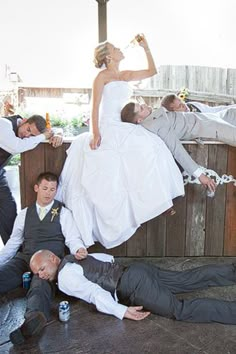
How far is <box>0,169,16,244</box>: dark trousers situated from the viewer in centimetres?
286

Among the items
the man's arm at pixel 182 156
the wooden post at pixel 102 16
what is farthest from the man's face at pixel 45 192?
the wooden post at pixel 102 16

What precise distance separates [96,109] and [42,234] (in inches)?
35.5

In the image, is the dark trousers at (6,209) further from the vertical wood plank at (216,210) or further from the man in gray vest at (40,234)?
the vertical wood plank at (216,210)

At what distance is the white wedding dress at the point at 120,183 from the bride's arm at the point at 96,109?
0.04m

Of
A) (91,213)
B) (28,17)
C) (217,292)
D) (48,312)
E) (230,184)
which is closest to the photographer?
(48,312)

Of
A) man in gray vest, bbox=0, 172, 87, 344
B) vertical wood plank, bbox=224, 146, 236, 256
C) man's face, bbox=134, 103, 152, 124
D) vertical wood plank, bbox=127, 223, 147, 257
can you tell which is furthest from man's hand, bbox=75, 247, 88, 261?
vertical wood plank, bbox=224, 146, 236, 256

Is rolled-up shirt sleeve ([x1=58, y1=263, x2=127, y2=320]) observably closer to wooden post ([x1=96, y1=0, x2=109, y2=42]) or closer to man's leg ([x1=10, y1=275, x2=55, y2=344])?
man's leg ([x1=10, y1=275, x2=55, y2=344])

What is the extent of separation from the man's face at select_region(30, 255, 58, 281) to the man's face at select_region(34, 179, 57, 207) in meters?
0.41

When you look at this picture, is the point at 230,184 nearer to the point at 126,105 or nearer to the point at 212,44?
the point at 126,105

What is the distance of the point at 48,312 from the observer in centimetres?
211

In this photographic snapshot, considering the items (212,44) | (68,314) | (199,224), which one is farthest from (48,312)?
(212,44)

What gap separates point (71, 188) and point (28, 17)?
5.80m

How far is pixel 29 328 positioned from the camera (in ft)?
6.20

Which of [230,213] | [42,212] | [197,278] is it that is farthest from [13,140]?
[230,213]
